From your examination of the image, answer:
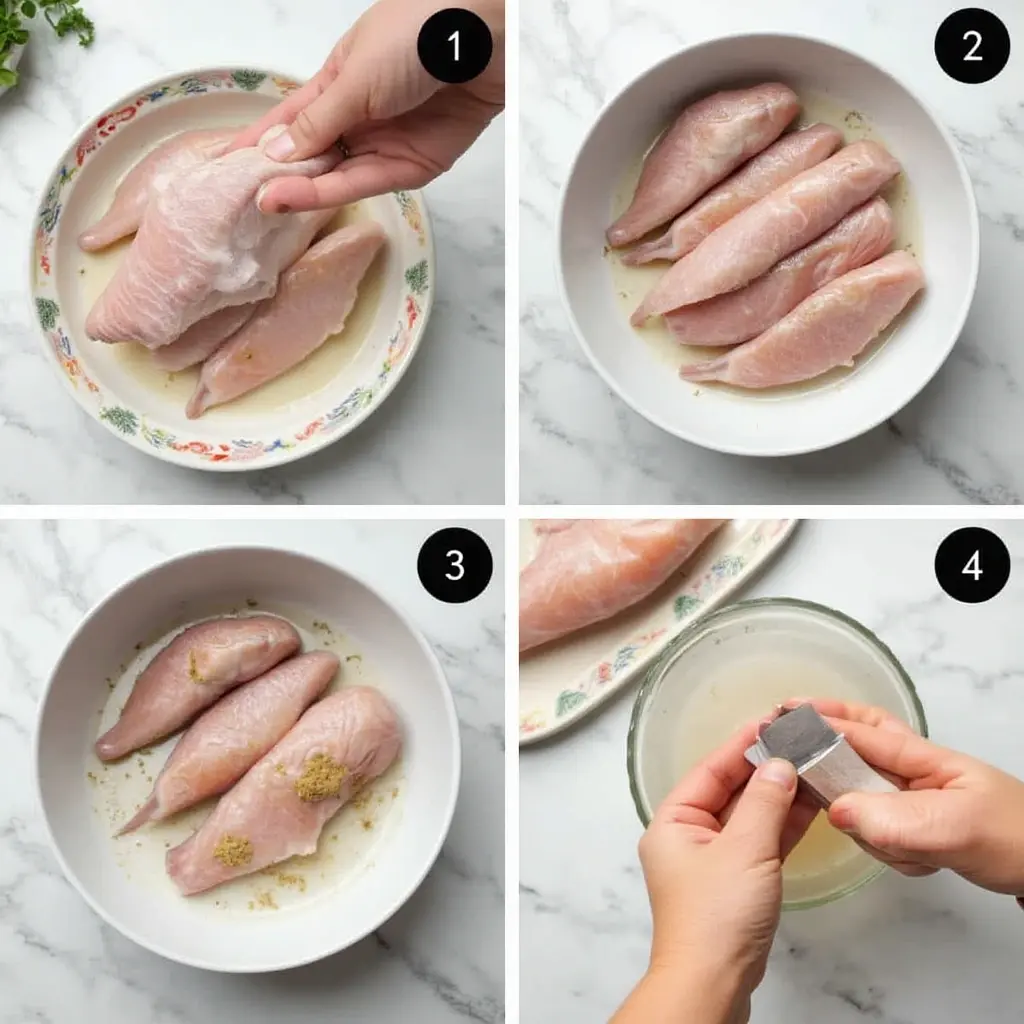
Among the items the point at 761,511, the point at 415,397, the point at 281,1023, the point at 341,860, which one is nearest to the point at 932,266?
the point at 761,511

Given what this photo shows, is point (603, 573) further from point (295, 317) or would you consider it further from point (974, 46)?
point (974, 46)

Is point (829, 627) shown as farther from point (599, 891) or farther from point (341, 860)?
point (341, 860)

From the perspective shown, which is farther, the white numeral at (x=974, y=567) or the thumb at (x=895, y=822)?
the white numeral at (x=974, y=567)

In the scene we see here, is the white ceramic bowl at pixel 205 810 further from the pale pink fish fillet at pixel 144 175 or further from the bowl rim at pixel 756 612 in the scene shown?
the pale pink fish fillet at pixel 144 175

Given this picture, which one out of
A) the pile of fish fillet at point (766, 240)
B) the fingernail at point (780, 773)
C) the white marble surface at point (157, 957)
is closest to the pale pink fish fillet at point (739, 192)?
the pile of fish fillet at point (766, 240)

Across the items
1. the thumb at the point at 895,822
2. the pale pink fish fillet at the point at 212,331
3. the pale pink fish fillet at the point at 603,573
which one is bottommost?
the thumb at the point at 895,822

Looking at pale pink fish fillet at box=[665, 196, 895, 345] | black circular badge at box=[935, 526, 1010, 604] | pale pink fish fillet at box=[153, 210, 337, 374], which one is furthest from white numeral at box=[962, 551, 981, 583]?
pale pink fish fillet at box=[153, 210, 337, 374]

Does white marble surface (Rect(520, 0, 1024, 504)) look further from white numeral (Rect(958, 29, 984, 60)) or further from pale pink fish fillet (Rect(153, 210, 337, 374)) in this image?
A: pale pink fish fillet (Rect(153, 210, 337, 374))
